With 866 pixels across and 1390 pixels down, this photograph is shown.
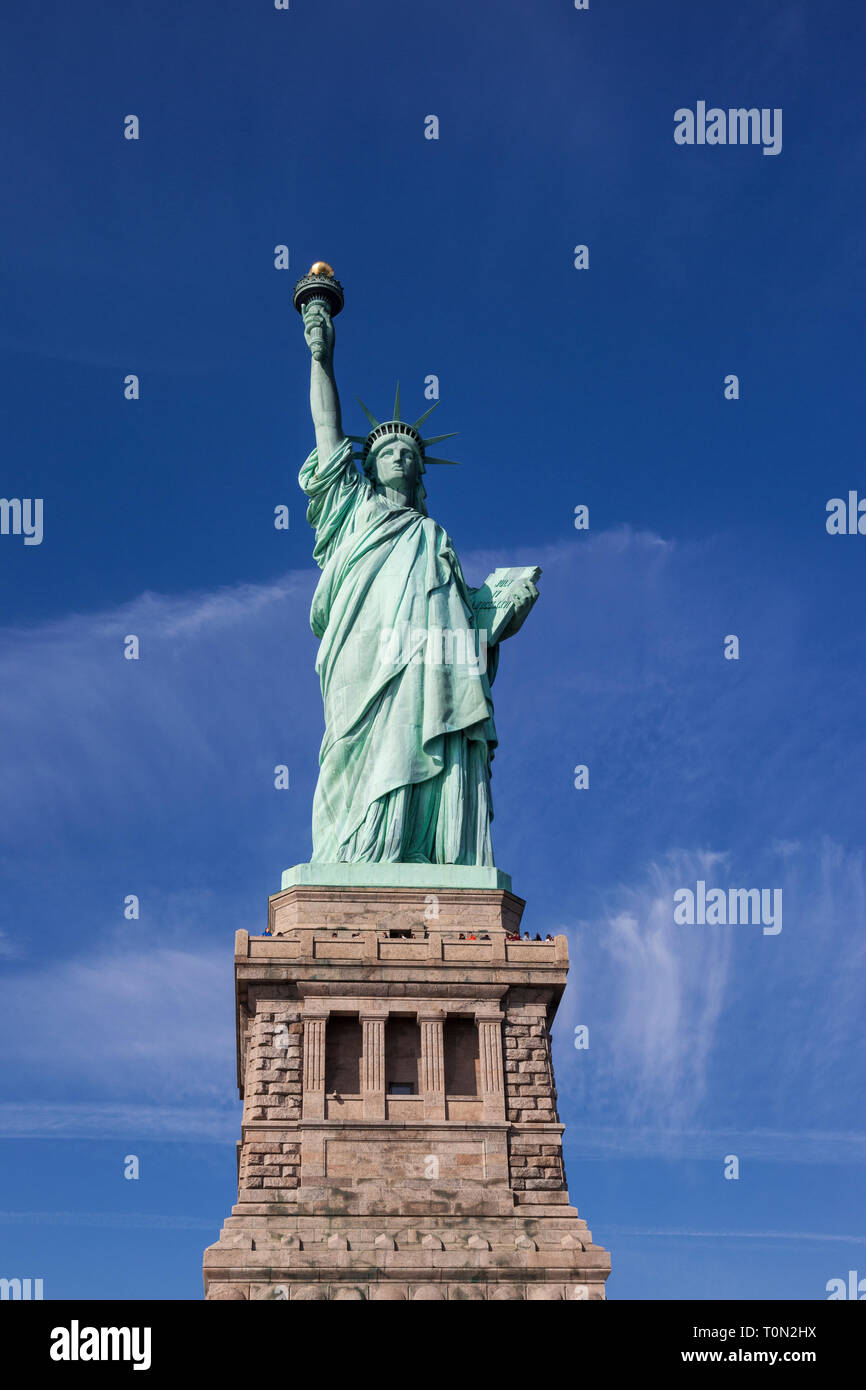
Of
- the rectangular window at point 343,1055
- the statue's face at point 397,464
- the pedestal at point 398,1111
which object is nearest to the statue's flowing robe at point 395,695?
the statue's face at point 397,464

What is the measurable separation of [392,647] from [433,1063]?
9.34m

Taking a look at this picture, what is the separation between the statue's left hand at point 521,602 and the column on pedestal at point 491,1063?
10118 millimetres

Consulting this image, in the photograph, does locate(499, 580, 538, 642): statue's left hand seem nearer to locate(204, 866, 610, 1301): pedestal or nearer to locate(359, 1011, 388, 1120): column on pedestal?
locate(204, 866, 610, 1301): pedestal

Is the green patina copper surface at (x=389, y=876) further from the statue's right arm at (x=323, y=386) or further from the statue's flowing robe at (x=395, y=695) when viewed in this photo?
the statue's right arm at (x=323, y=386)

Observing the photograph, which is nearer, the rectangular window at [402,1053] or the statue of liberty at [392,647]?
the rectangular window at [402,1053]

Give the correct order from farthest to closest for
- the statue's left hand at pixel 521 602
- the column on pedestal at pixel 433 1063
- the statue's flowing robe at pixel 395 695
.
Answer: the statue's left hand at pixel 521 602
the statue's flowing robe at pixel 395 695
the column on pedestal at pixel 433 1063

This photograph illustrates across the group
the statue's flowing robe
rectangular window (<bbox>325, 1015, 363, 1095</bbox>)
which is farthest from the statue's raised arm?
rectangular window (<bbox>325, 1015, 363, 1095</bbox>)

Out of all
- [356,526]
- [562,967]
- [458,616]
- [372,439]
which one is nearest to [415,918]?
[562,967]

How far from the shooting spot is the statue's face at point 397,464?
36.1m

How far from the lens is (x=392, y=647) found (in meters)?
32.9

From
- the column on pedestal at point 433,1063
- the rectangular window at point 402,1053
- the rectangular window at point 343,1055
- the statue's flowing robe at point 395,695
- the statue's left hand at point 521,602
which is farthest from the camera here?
the statue's left hand at point 521,602

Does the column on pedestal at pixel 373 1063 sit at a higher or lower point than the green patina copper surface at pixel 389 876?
lower
